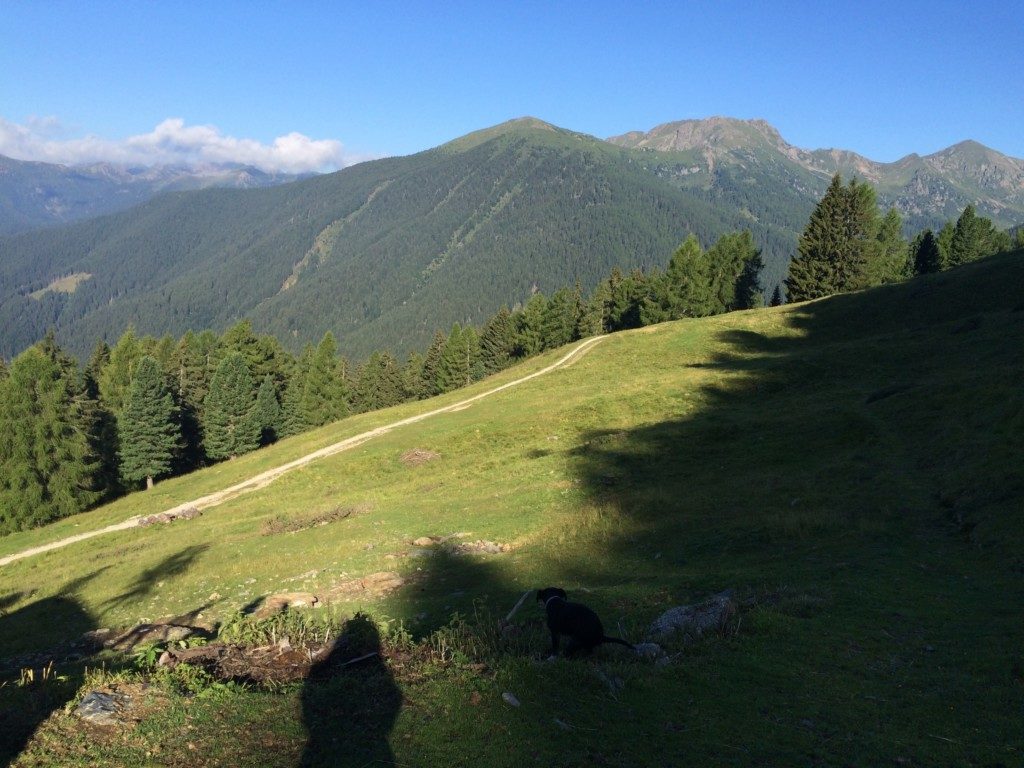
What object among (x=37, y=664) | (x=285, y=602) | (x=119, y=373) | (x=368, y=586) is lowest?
(x=368, y=586)

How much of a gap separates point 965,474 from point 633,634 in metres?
15.7

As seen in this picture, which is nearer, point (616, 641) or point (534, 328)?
point (616, 641)

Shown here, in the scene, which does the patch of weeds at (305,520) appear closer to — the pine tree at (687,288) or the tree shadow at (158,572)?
the tree shadow at (158,572)

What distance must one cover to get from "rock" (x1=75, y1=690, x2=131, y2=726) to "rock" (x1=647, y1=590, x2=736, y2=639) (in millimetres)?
8876

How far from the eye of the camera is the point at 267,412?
3356 inches

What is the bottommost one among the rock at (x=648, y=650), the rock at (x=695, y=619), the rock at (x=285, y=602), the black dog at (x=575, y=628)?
the rock at (x=285, y=602)

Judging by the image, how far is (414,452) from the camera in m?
40.7

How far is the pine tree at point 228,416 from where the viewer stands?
76250mm

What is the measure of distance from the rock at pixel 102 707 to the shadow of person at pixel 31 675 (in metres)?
0.50

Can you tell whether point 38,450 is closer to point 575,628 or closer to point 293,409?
point 293,409

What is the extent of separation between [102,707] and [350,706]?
3491 mm

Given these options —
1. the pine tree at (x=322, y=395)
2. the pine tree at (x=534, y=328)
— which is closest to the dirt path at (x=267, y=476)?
the pine tree at (x=322, y=395)

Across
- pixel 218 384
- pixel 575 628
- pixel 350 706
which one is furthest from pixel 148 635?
pixel 218 384

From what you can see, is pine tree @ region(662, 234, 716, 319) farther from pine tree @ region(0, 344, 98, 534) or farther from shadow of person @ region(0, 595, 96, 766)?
shadow of person @ region(0, 595, 96, 766)
